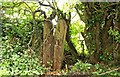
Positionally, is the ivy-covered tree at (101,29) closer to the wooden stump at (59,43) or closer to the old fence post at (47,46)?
the wooden stump at (59,43)

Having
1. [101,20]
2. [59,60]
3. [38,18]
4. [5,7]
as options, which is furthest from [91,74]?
[5,7]

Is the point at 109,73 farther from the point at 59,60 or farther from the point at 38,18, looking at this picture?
the point at 38,18

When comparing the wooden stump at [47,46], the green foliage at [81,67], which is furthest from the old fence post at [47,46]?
the green foliage at [81,67]

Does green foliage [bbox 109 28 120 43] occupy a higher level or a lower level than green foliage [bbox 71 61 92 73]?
higher

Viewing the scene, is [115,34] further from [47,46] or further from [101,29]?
[47,46]

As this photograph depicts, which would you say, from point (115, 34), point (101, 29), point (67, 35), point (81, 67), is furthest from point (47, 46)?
point (115, 34)

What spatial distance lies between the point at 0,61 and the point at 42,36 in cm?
49

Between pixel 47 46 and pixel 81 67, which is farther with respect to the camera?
pixel 47 46

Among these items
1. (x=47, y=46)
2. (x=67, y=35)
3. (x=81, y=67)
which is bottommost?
(x=81, y=67)

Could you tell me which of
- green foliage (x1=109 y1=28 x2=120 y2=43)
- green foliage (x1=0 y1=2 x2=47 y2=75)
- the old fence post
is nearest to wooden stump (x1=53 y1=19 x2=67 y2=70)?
the old fence post

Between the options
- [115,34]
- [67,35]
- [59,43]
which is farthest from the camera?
[67,35]

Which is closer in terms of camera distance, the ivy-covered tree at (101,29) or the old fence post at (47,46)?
the ivy-covered tree at (101,29)

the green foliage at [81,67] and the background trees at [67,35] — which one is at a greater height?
the background trees at [67,35]

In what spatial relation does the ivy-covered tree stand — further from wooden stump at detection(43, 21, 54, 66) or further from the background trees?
wooden stump at detection(43, 21, 54, 66)
